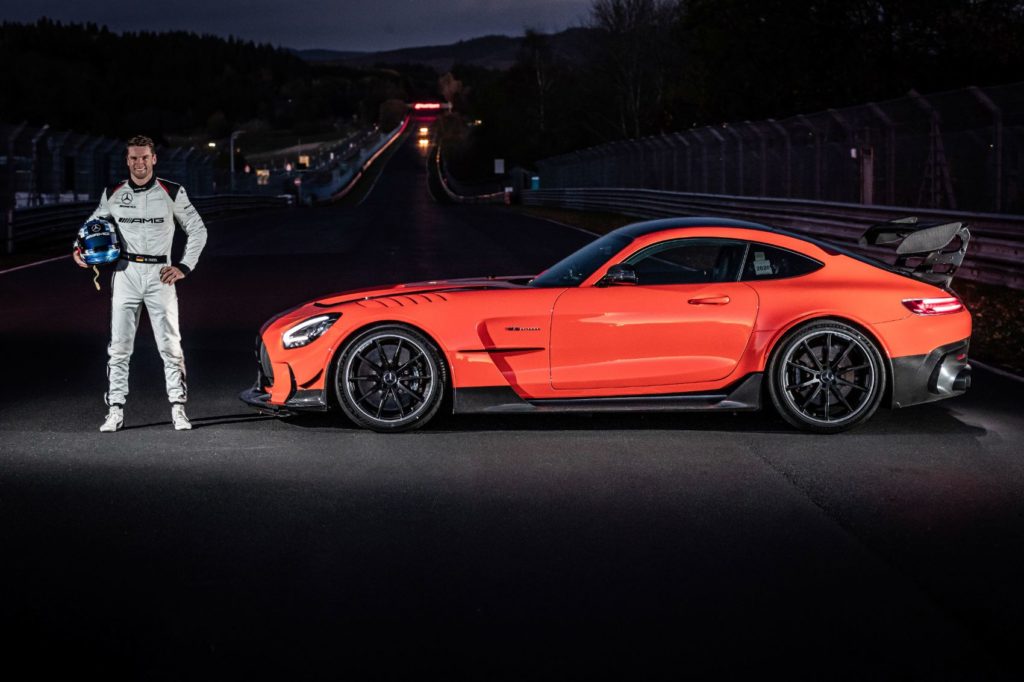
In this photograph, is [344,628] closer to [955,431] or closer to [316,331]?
[316,331]

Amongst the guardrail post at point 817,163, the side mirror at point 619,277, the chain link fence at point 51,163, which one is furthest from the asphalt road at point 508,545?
the chain link fence at point 51,163

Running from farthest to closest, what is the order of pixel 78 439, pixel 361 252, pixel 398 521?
pixel 361 252 → pixel 78 439 → pixel 398 521

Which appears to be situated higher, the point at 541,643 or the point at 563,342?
the point at 563,342

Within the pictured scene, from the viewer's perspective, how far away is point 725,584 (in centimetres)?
513

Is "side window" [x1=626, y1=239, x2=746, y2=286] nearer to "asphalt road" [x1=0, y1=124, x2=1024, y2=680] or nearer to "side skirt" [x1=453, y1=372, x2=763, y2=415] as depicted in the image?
"side skirt" [x1=453, y1=372, x2=763, y2=415]

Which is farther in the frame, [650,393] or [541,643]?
[650,393]

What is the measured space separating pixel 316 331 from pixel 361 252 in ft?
59.5

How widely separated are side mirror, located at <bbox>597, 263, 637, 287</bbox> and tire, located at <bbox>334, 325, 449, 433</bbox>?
43.7 inches

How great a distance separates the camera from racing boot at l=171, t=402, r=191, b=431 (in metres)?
8.52

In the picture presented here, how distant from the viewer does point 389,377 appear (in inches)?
324

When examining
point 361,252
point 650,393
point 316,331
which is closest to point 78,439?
point 316,331

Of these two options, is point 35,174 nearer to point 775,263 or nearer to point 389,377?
point 389,377

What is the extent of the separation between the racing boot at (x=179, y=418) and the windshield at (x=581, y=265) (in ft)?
7.67

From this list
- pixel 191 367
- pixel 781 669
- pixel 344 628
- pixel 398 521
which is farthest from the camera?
pixel 191 367
